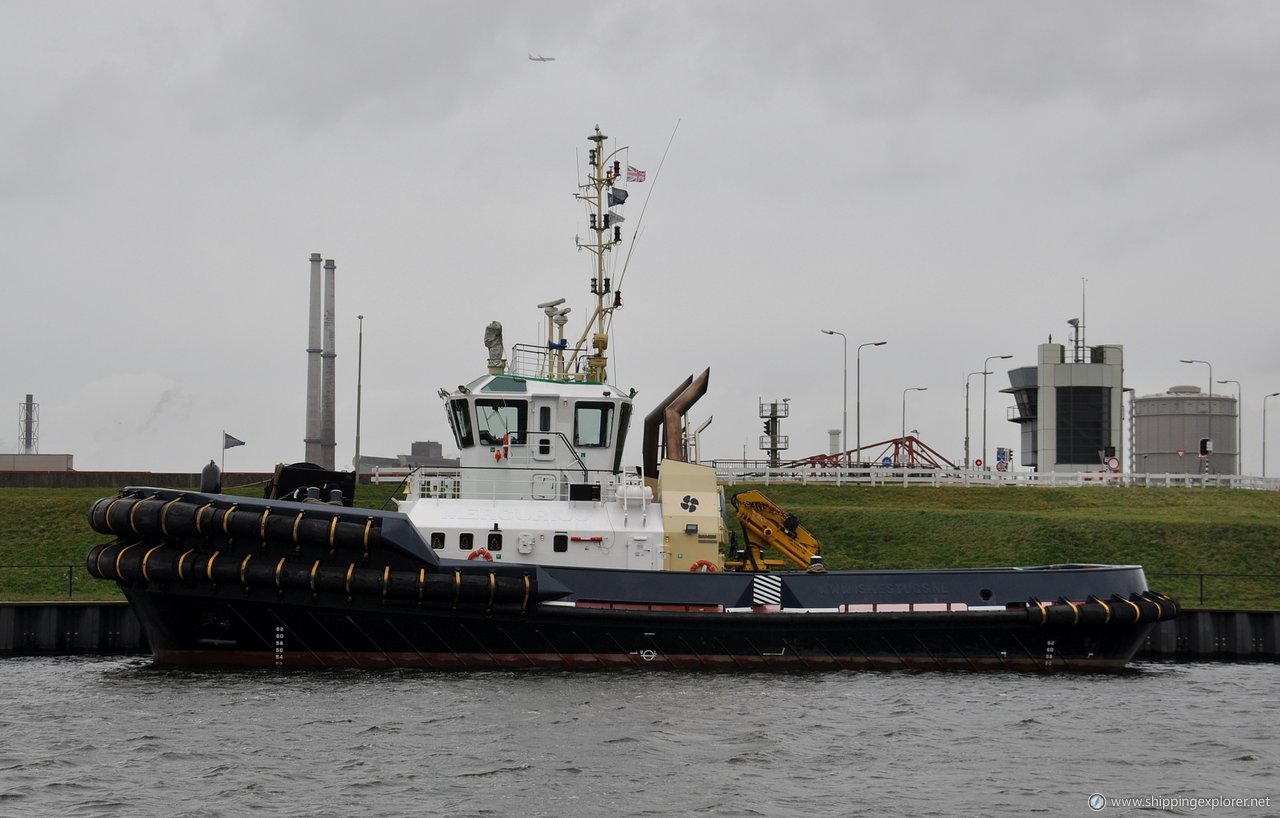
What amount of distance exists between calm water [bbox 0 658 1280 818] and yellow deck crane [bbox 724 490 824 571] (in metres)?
2.59

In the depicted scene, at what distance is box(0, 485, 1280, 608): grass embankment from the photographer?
88.6 ft

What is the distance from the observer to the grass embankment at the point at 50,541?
85.0 feet

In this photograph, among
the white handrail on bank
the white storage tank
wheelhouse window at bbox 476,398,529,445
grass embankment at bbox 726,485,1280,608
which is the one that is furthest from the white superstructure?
the white storage tank

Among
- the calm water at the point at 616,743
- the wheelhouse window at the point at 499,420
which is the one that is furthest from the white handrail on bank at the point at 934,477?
the calm water at the point at 616,743

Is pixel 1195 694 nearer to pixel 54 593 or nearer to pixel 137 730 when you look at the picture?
pixel 137 730

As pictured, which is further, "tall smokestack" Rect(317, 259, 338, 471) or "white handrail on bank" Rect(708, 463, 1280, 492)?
"tall smokestack" Rect(317, 259, 338, 471)

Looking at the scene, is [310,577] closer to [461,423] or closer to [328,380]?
[461,423]

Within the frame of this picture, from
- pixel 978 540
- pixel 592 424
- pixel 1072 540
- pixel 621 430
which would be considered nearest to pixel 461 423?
pixel 592 424

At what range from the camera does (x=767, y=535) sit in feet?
72.0

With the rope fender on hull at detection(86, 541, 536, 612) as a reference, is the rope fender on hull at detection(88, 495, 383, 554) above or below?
above

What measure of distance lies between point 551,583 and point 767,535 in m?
4.09

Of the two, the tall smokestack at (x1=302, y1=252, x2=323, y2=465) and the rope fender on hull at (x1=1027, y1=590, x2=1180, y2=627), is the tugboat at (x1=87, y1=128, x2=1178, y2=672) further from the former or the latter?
the tall smokestack at (x1=302, y1=252, x2=323, y2=465)

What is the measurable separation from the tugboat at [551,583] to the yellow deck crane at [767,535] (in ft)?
0.12

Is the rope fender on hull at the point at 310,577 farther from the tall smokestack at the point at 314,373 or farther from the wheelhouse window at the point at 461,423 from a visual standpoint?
the tall smokestack at the point at 314,373
